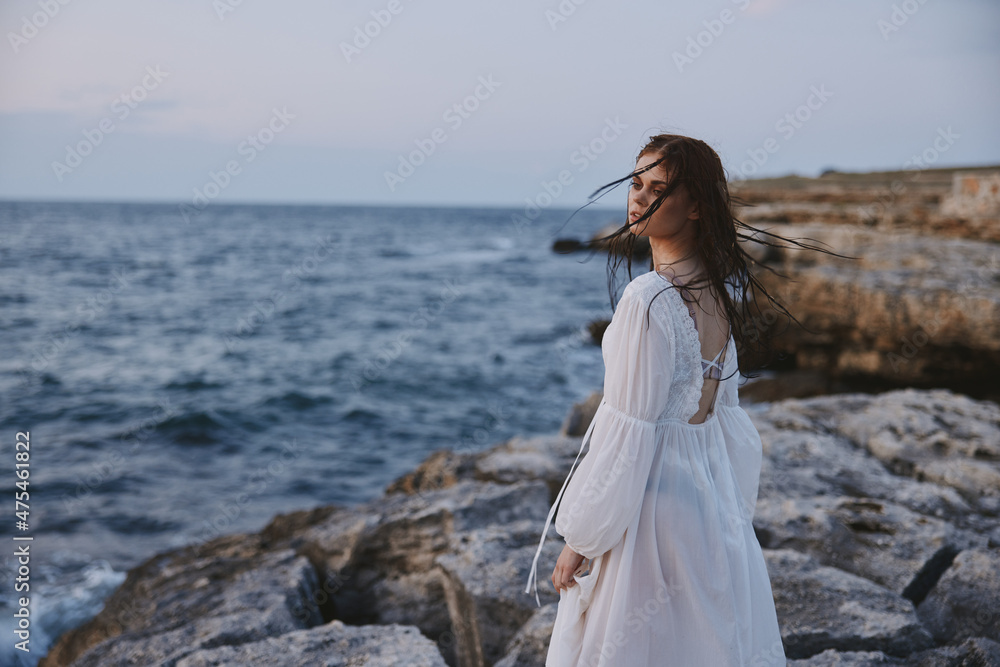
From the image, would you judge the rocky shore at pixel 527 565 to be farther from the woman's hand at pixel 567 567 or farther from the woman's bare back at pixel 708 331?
the woman's bare back at pixel 708 331

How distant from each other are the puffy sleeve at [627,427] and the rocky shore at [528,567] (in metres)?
1.24

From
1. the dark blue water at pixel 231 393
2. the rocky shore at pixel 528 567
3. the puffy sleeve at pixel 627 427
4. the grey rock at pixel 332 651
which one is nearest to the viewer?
the puffy sleeve at pixel 627 427

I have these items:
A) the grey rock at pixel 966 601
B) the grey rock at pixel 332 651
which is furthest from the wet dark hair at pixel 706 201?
the grey rock at pixel 966 601

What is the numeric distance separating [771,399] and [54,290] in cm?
2486

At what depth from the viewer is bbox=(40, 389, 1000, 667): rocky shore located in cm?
269

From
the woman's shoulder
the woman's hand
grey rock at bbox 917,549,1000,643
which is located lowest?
grey rock at bbox 917,549,1000,643

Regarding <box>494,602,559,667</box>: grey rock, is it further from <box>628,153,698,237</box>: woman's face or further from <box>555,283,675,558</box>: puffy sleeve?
<box>628,153,698,237</box>: woman's face

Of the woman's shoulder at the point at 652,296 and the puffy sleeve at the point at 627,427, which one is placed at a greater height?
the woman's shoulder at the point at 652,296

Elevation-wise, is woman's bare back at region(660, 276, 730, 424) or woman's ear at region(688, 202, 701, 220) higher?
woman's ear at region(688, 202, 701, 220)

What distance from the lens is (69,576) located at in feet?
20.8

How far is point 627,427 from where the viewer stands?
1.72m

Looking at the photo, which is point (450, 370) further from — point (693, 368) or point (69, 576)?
point (693, 368)

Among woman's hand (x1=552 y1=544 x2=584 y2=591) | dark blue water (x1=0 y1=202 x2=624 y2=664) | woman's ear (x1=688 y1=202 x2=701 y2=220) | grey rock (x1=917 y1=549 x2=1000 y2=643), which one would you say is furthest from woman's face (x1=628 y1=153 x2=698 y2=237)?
dark blue water (x1=0 y1=202 x2=624 y2=664)

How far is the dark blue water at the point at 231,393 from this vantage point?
7.57m
